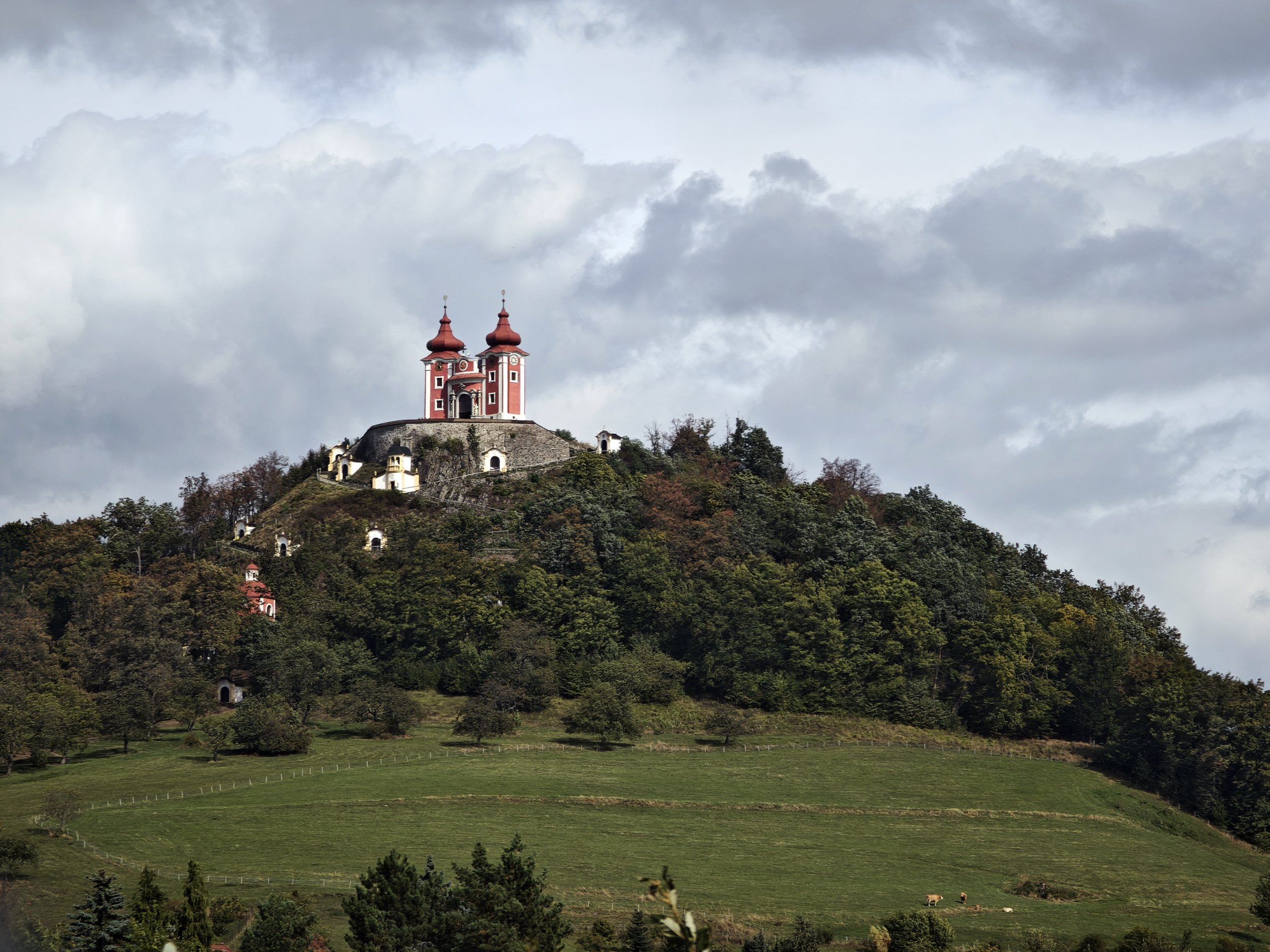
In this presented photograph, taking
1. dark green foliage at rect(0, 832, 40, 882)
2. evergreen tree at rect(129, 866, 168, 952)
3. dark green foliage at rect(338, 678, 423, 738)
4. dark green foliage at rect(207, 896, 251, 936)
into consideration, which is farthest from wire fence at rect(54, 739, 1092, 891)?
evergreen tree at rect(129, 866, 168, 952)

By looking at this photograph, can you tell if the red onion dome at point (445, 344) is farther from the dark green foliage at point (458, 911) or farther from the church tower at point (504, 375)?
the dark green foliage at point (458, 911)

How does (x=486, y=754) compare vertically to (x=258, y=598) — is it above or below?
below

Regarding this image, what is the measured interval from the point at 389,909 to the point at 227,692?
66.5 meters

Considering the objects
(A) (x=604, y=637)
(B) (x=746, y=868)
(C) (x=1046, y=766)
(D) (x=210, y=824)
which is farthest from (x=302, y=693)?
(C) (x=1046, y=766)

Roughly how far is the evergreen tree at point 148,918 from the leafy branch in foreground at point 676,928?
2955 cm

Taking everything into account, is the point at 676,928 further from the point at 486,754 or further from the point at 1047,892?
the point at 486,754

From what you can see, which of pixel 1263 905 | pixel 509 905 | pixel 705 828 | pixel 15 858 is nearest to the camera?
pixel 509 905

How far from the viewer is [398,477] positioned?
451 ft

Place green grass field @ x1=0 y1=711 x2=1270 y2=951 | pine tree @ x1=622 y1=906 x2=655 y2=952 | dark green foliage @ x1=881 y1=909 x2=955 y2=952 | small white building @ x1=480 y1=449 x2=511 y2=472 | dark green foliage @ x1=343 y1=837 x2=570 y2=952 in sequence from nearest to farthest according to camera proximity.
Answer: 1. dark green foliage @ x1=343 y1=837 x2=570 y2=952
2. pine tree @ x1=622 y1=906 x2=655 y2=952
3. dark green foliage @ x1=881 y1=909 x2=955 y2=952
4. green grass field @ x1=0 y1=711 x2=1270 y2=951
5. small white building @ x1=480 y1=449 x2=511 y2=472

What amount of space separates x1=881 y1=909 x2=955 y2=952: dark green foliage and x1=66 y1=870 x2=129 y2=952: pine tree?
93.1 ft

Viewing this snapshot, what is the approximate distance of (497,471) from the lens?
453ft

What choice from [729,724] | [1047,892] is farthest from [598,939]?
[729,724]

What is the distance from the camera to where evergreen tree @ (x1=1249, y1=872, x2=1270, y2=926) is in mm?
64688

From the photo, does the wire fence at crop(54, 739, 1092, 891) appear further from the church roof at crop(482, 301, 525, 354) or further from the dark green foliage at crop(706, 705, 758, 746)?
the church roof at crop(482, 301, 525, 354)
